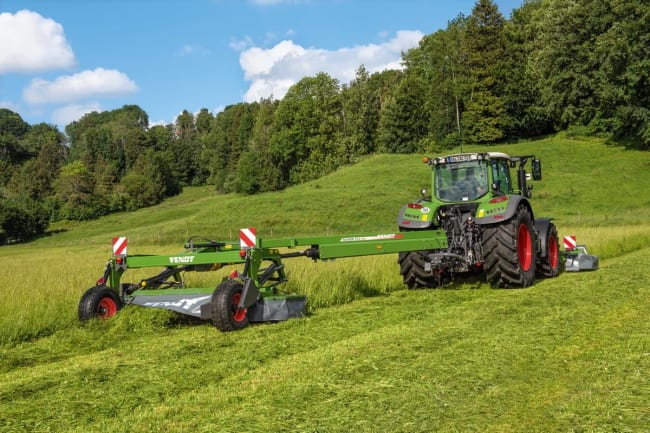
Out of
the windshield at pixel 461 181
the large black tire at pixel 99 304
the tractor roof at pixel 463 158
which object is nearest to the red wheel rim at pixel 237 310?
the large black tire at pixel 99 304

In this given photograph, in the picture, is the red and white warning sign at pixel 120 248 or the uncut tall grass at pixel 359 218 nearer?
the red and white warning sign at pixel 120 248

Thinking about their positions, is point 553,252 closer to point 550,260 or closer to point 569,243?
point 550,260

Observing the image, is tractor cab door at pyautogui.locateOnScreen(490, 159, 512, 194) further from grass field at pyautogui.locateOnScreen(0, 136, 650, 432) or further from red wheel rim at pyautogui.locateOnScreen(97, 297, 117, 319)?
red wheel rim at pyautogui.locateOnScreen(97, 297, 117, 319)

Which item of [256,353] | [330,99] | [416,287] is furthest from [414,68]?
[256,353]

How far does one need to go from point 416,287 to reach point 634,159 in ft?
125

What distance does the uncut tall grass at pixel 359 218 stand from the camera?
32.3 ft

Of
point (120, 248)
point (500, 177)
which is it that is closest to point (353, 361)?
point (120, 248)

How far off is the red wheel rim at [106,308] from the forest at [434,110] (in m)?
41.1

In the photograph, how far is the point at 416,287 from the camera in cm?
1041

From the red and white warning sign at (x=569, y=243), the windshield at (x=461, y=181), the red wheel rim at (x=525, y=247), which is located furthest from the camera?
the red and white warning sign at (x=569, y=243)

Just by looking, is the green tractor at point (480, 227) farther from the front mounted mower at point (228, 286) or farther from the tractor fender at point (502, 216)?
the front mounted mower at point (228, 286)

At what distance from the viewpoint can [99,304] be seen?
755 cm

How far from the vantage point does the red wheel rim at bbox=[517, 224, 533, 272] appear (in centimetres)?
1034

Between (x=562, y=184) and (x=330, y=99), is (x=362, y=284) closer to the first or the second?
(x=562, y=184)
